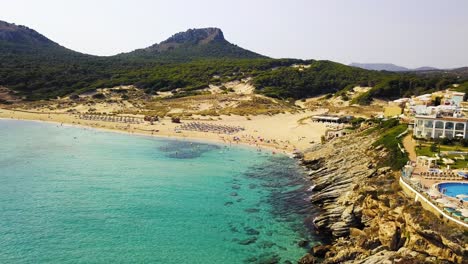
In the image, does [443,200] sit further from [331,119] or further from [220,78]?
[220,78]

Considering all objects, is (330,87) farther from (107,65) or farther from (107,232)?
(107,232)

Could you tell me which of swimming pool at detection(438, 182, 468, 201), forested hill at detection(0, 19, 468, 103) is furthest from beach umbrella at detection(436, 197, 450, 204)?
forested hill at detection(0, 19, 468, 103)

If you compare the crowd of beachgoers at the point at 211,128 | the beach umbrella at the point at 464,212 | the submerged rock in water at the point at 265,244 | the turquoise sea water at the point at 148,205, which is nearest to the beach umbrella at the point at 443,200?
the beach umbrella at the point at 464,212

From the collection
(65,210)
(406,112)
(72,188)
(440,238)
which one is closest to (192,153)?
(72,188)

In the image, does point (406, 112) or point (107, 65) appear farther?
point (107, 65)

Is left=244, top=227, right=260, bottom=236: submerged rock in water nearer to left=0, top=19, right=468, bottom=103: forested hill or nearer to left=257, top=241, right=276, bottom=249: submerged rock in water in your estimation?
left=257, top=241, right=276, bottom=249: submerged rock in water

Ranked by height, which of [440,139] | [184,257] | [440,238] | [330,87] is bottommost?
[184,257]
